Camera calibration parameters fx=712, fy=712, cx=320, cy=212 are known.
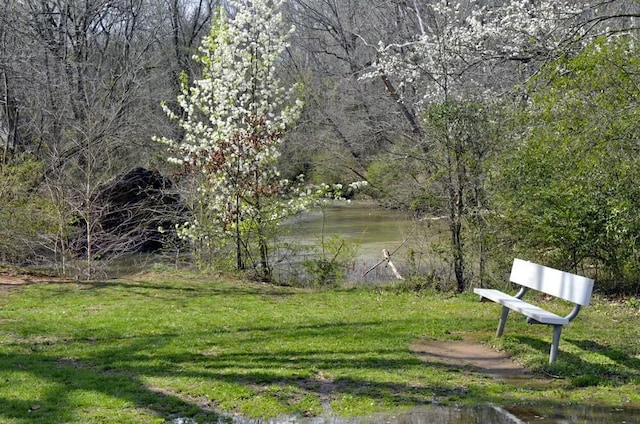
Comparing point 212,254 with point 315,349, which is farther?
point 212,254

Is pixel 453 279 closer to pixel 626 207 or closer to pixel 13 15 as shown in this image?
pixel 626 207

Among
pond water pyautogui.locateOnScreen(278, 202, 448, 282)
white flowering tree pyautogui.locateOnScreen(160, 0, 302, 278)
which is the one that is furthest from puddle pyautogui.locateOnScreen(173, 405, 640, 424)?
white flowering tree pyautogui.locateOnScreen(160, 0, 302, 278)

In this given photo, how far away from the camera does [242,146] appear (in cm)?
1459

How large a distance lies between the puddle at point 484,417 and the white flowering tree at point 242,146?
30.4 ft

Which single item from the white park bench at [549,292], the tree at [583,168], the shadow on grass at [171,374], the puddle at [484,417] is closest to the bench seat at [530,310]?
the white park bench at [549,292]

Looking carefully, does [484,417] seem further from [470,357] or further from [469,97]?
[469,97]

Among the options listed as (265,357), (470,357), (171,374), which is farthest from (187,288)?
(470,357)

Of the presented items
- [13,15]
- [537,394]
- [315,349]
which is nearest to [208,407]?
[315,349]

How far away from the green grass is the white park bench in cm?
37

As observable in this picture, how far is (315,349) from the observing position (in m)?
7.30

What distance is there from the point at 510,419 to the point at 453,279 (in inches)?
293

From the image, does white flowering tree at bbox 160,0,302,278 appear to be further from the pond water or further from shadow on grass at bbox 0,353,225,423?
shadow on grass at bbox 0,353,225,423

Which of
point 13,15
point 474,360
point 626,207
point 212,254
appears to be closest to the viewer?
point 474,360

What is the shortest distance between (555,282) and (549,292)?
0.50ft
